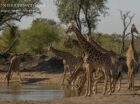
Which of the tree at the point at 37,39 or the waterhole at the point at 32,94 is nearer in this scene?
the waterhole at the point at 32,94

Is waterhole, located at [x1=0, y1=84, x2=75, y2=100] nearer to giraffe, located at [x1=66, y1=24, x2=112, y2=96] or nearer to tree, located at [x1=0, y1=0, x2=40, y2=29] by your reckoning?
giraffe, located at [x1=66, y1=24, x2=112, y2=96]

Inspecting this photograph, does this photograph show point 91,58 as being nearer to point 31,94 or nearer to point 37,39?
point 31,94

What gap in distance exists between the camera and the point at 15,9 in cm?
2927

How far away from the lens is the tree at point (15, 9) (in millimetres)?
28555

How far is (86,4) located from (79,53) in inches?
176

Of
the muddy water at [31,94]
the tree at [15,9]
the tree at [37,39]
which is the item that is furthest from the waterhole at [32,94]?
the tree at [37,39]

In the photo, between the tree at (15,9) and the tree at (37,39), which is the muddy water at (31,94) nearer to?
the tree at (15,9)

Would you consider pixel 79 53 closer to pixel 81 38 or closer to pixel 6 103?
pixel 81 38

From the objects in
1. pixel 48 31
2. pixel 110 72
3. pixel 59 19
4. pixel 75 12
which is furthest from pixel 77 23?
pixel 110 72

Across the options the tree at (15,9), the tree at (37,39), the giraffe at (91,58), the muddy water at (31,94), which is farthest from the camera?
the tree at (37,39)

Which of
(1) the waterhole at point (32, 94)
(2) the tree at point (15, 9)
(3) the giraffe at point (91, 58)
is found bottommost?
(1) the waterhole at point (32, 94)

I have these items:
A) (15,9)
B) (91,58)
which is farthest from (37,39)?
(91,58)

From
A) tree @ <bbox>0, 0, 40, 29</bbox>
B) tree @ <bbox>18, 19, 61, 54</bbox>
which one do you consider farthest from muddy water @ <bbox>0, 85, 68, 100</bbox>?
tree @ <bbox>18, 19, 61, 54</bbox>

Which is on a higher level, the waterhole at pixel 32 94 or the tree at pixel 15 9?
the tree at pixel 15 9
